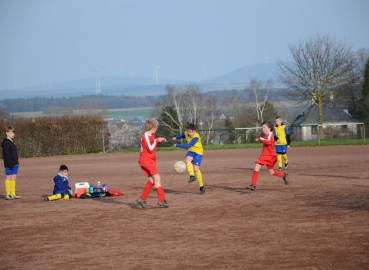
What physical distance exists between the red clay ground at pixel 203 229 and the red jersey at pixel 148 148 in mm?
1043

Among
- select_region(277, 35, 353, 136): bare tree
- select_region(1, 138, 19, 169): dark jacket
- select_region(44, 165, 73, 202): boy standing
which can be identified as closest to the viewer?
select_region(44, 165, 73, 202): boy standing

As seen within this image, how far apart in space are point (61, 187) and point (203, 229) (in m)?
6.15

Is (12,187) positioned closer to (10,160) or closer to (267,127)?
(10,160)

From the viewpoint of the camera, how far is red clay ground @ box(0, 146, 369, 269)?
318 inches

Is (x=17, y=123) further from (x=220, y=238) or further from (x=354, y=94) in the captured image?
(x=354, y=94)

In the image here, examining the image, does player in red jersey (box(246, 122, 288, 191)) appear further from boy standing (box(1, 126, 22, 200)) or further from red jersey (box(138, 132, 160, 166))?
boy standing (box(1, 126, 22, 200))

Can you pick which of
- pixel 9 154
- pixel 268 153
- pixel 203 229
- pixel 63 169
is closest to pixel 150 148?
pixel 203 229

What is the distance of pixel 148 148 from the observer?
40.3 feet

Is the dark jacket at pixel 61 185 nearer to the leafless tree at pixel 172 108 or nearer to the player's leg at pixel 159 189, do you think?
the player's leg at pixel 159 189

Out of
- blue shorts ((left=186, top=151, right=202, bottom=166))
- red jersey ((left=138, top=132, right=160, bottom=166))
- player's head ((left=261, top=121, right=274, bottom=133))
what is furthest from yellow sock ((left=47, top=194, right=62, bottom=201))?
player's head ((left=261, top=121, right=274, bottom=133))

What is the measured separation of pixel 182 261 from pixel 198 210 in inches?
170

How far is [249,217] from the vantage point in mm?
11148

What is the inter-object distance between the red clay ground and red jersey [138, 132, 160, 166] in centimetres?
104

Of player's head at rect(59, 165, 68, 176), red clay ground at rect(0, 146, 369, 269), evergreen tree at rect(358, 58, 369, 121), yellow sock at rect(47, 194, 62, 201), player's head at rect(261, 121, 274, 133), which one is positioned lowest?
red clay ground at rect(0, 146, 369, 269)
